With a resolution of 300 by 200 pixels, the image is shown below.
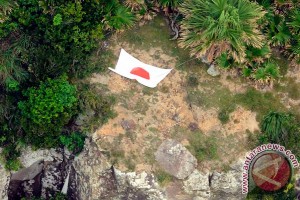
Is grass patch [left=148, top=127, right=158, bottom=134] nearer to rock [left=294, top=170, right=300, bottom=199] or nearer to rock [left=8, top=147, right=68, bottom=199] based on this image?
rock [left=8, top=147, right=68, bottom=199]

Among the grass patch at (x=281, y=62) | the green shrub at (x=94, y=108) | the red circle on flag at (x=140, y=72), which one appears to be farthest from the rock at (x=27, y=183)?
the grass patch at (x=281, y=62)

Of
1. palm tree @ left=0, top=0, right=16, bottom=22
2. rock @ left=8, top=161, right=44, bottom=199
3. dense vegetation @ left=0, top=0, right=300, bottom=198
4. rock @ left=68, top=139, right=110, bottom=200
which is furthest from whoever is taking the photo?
rock @ left=8, top=161, right=44, bottom=199

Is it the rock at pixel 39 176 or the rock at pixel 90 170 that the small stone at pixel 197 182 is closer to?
the rock at pixel 90 170

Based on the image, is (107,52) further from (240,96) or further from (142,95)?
(240,96)

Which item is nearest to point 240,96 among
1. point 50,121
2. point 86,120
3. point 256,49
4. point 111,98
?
point 256,49

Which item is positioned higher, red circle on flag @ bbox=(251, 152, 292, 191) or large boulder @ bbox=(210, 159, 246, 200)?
red circle on flag @ bbox=(251, 152, 292, 191)

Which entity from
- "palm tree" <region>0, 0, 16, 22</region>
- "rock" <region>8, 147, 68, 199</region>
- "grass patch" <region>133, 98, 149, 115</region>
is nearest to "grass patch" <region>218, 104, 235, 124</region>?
"grass patch" <region>133, 98, 149, 115</region>
